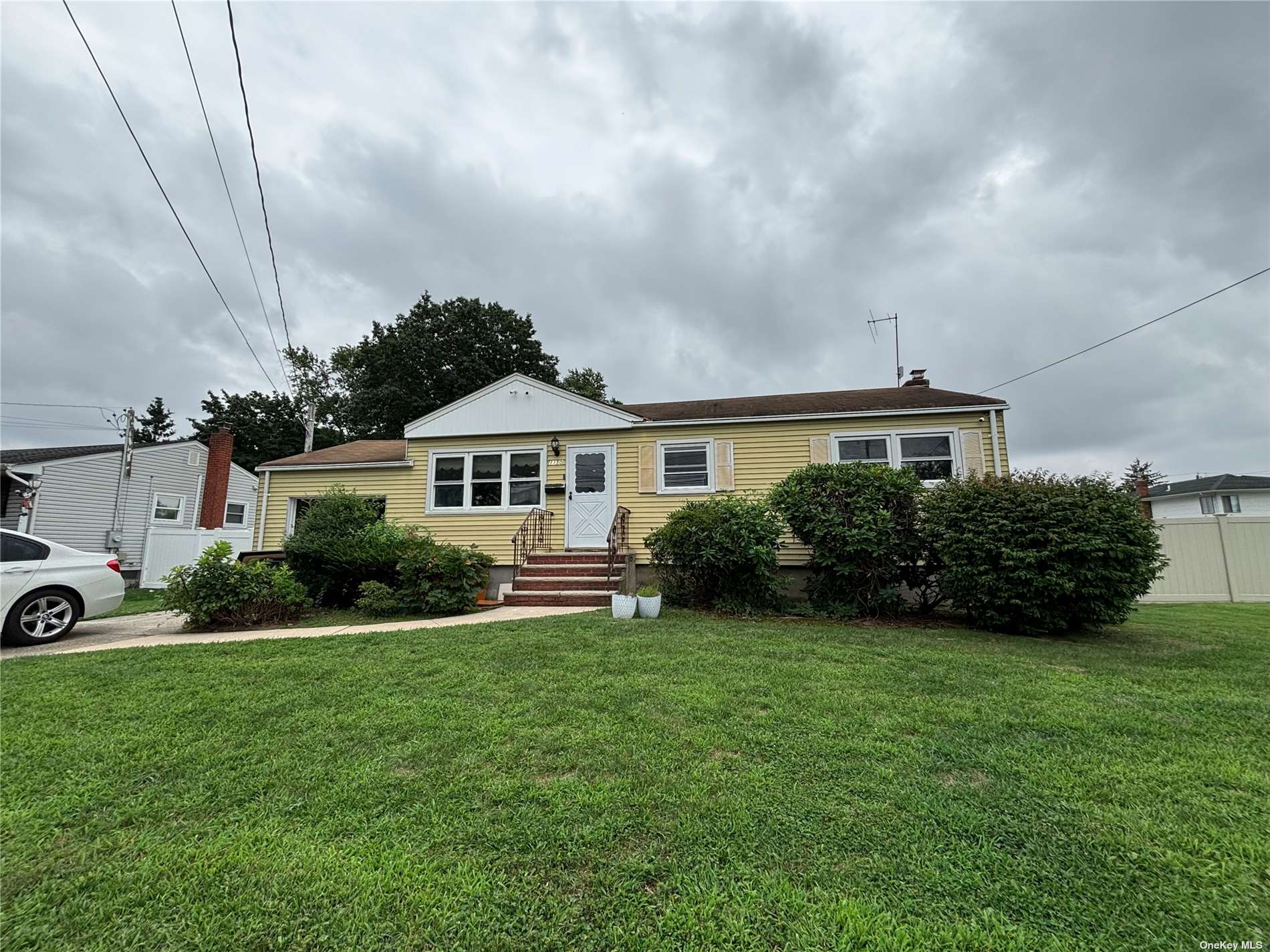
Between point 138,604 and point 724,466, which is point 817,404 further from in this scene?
point 138,604

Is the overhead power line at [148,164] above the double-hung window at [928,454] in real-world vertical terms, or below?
above

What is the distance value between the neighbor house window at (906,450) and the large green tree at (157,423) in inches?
1977

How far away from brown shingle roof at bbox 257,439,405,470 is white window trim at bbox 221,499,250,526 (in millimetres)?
8688

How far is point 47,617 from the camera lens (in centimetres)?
601

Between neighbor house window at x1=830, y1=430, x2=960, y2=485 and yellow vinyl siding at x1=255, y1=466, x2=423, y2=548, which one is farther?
yellow vinyl siding at x1=255, y1=466, x2=423, y2=548

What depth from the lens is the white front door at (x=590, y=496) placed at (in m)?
10.1

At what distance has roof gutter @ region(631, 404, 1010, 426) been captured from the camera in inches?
351

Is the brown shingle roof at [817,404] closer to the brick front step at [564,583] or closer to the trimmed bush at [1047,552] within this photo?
the trimmed bush at [1047,552]

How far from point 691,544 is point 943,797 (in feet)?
17.4

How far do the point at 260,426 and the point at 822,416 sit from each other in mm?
35036

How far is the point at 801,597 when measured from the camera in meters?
8.52

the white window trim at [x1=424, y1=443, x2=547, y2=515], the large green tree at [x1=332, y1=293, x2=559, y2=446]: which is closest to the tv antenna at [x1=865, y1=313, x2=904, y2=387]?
the white window trim at [x1=424, y1=443, x2=547, y2=515]

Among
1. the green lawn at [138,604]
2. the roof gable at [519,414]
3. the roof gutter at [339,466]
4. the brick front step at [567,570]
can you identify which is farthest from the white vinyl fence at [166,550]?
the brick front step at [567,570]

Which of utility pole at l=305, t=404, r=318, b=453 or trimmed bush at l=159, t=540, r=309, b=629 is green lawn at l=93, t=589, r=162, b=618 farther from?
utility pole at l=305, t=404, r=318, b=453
